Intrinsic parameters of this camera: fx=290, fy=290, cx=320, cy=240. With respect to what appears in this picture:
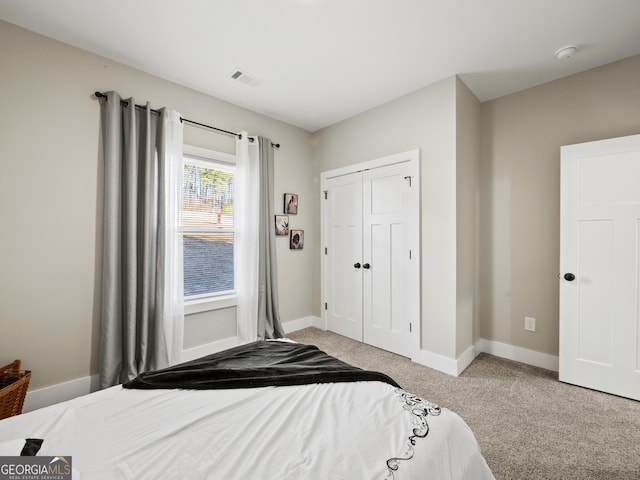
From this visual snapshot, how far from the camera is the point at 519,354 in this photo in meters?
2.98

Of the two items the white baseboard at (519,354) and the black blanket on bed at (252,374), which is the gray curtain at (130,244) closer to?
the black blanket on bed at (252,374)

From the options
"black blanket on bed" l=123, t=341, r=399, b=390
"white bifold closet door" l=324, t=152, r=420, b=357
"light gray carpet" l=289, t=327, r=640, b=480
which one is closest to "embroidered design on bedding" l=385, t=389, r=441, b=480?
"black blanket on bed" l=123, t=341, r=399, b=390

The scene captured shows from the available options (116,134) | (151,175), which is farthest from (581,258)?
(116,134)

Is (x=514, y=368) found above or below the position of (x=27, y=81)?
below

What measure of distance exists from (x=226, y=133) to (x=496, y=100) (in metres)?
2.98

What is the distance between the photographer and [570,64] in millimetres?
2543

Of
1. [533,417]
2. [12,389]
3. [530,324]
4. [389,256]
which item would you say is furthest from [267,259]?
[530,324]

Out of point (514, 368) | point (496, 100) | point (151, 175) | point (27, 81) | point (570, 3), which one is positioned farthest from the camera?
point (496, 100)

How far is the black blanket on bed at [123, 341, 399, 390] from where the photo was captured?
4.61 ft

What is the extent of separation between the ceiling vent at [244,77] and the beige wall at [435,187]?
146 centimetres

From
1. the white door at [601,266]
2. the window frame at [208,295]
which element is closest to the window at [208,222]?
the window frame at [208,295]

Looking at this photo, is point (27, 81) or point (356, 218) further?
point (356, 218)

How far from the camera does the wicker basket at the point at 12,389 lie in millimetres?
1680

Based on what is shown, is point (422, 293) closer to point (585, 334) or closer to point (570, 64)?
point (585, 334)
